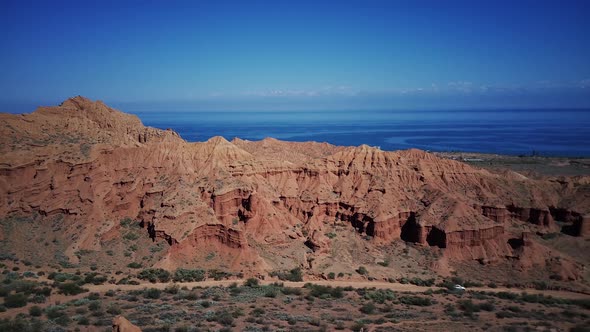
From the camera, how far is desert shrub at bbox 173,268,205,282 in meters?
35.9

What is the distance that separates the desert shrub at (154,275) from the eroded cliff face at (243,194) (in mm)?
2036

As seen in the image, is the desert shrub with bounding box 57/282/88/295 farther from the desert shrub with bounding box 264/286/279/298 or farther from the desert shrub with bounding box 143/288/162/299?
the desert shrub with bounding box 264/286/279/298

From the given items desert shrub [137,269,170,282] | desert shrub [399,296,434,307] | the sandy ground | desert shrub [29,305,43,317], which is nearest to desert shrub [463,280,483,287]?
the sandy ground

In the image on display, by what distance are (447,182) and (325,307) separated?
107 ft

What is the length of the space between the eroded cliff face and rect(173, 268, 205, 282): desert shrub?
207cm

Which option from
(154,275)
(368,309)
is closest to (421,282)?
(368,309)

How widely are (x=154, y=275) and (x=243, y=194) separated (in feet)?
46.2

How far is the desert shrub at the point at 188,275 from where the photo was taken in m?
35.9

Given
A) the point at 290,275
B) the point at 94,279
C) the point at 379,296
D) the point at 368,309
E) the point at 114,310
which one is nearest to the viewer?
the point at 114,310

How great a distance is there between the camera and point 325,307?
27531 millimetres

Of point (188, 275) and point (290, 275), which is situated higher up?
point (188, 275)

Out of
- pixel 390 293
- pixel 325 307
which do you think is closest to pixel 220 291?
pixel 325 307

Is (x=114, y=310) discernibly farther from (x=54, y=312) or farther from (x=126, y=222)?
(x=126, y=222)

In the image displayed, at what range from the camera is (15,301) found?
24594mm
